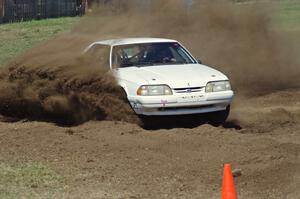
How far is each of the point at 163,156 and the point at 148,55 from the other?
3474 millimetres

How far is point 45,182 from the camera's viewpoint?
7.67m

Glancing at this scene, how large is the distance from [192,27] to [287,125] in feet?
24.5

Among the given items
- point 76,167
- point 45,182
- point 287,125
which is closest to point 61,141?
point 76,167

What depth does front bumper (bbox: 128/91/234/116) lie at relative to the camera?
10.5 meters

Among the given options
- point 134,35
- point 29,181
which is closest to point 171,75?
point 29,181

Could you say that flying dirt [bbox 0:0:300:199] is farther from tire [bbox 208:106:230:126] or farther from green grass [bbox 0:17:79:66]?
green grass [bbox 0:17:79:66]

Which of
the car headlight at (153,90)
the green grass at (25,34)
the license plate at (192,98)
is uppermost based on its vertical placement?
the car headlight at (153,90)

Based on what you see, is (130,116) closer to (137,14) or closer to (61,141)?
(61,141)

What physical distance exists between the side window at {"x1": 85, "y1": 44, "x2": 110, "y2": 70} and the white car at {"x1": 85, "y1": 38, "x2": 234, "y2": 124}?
112mm

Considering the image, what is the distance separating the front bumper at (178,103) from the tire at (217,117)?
32cm

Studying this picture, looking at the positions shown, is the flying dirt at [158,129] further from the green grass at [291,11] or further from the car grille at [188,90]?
the green grass at [291,11]

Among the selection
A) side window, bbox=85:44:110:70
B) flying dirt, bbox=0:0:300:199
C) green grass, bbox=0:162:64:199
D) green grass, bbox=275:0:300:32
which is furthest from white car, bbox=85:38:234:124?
green grass, bbox=275:0:300:32

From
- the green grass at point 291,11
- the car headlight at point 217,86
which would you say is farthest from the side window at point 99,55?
the green grass at point 291,11

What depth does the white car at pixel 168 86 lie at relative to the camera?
34.7ft
